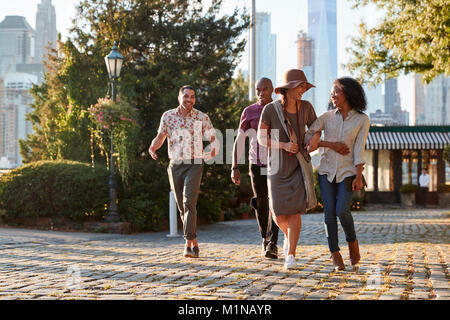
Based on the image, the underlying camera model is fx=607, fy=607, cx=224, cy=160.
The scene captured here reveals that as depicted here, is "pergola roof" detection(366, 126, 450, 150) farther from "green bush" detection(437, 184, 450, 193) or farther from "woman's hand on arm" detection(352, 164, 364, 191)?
"woman's hand on arm" detection(352, 164, 364, 191)

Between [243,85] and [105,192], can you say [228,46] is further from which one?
[243,85]

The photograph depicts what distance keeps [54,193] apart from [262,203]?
20.5 feet

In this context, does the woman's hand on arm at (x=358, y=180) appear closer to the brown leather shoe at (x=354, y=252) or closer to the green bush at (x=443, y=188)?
the brown leather shoe at (x=354, y=252)

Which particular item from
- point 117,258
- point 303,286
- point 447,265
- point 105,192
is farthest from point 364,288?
point 105,192

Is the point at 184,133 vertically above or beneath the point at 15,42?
beneath

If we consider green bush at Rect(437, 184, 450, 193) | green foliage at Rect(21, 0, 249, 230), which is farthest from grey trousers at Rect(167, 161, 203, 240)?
green bush at Rect(437, 184, 450, 193)

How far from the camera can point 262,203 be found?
6762 millimetres

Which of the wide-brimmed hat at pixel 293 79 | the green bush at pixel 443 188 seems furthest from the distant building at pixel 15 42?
the wide-brimmed hat at pixel 293 79

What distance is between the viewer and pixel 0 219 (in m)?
12.1

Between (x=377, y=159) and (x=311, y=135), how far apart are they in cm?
2647

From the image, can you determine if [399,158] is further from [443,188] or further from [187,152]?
[187,152]

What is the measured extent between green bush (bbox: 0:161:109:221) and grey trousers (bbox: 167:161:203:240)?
5.30 metres

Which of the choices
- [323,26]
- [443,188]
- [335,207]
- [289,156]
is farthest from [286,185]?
[323,26]

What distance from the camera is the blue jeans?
5477 millimetres
